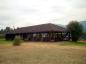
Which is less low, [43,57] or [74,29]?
[74,29]

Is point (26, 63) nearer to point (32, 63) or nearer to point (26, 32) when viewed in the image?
point (32, 63)

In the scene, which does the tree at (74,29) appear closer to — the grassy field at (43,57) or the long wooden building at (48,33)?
the long wooden building at (48,33)

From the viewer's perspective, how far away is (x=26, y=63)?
11805 millimetres

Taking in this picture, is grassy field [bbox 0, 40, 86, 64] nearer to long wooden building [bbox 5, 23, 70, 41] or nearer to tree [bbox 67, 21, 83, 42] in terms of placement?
tree [bbox 67, 21, 83, 42]

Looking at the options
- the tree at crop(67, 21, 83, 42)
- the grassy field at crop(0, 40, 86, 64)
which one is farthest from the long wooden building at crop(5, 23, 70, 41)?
the grassy field at crop(0, 40, 86, 64)

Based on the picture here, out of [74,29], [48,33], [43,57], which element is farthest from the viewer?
[48,33]

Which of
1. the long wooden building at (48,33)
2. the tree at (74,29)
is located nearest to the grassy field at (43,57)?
the tree at (74,29)

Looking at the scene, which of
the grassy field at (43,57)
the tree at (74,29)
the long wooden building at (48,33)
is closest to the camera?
the grassy field at (43,57)

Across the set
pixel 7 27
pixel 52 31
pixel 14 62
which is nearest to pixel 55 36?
pixel 52 31

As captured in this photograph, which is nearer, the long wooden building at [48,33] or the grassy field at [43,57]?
the grassy field at [43,57]

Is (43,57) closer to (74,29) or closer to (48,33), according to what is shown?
Answer: (74,29)

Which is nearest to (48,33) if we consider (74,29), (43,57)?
(74,29)

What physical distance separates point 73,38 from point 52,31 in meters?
5.14

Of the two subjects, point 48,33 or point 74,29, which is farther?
point 48,33
